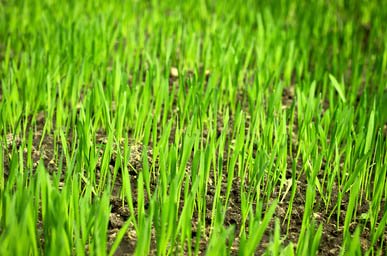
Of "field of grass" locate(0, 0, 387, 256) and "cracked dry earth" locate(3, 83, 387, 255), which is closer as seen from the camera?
"field of grass" locate(0, 0, 387, 256)

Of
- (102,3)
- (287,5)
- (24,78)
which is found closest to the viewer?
(24,78)

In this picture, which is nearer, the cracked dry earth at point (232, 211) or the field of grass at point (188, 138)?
the field of grass at point (188, 138)

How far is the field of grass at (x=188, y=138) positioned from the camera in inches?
65.4

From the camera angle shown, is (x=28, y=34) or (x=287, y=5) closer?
(x=28, y=34)

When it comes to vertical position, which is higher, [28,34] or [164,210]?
[28,34]

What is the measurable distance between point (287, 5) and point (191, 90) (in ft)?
7.78

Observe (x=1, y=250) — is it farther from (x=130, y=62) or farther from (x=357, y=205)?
(x=130, y=62)

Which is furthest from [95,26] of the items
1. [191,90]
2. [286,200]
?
[286,200]

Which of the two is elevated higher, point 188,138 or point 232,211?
point 188,138

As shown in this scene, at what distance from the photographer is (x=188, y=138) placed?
1992 millimetres

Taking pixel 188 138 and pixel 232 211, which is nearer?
pixel 188 138

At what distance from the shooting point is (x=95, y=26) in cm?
342

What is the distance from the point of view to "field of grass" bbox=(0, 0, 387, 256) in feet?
5.45

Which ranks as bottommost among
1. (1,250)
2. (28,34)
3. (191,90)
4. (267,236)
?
(267,236)
